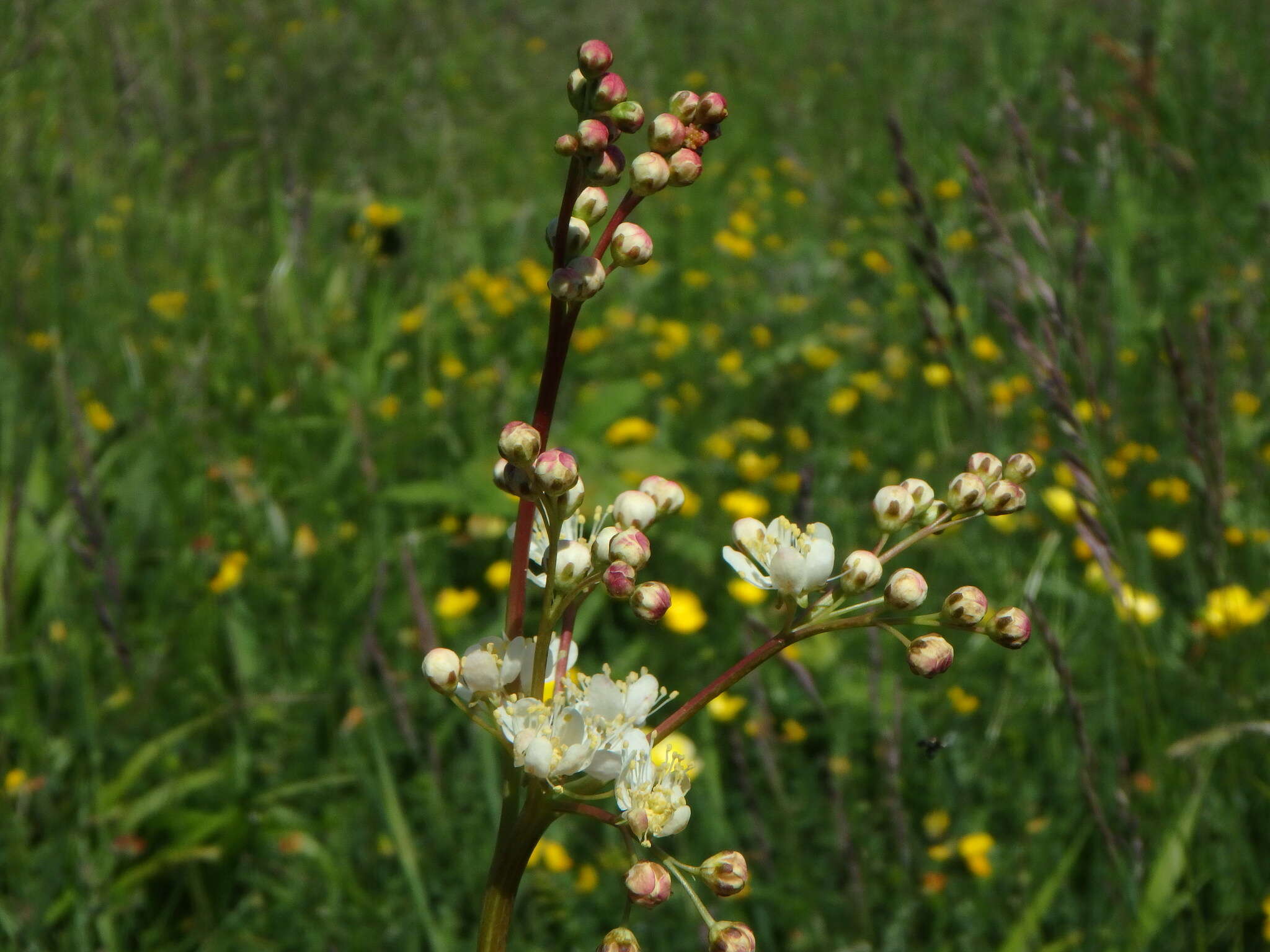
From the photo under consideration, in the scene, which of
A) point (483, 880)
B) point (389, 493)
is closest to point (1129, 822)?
point (483, 880)

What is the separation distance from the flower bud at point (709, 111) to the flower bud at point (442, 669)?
45 centimetres

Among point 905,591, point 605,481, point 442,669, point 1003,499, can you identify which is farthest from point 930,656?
point 605,481

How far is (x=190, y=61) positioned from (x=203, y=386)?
147 cm

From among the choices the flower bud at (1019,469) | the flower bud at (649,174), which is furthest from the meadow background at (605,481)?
the flower bud at (649,174)

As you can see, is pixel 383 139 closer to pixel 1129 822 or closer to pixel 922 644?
pixel 1129 822

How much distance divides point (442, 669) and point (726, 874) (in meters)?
0.26

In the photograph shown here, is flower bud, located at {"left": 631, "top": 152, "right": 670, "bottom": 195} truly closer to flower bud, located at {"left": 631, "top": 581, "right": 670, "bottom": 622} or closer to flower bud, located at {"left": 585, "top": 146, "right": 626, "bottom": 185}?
flower bud, located at {"left": 585, "top": 146, "right": 626, "bottom": 185}

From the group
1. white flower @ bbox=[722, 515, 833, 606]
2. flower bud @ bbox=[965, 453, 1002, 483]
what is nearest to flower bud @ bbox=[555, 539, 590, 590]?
white flower @ bbox=[722, 515, 833, 606]

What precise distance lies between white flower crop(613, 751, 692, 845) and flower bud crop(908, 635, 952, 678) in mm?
196

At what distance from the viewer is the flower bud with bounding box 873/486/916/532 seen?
946mm

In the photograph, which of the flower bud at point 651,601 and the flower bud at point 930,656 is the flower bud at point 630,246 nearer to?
the flower bud at point 651,601

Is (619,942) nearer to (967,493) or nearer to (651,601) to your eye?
(651,601)

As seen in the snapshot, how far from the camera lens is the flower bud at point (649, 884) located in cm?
79

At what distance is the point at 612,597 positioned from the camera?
2.88 feet
